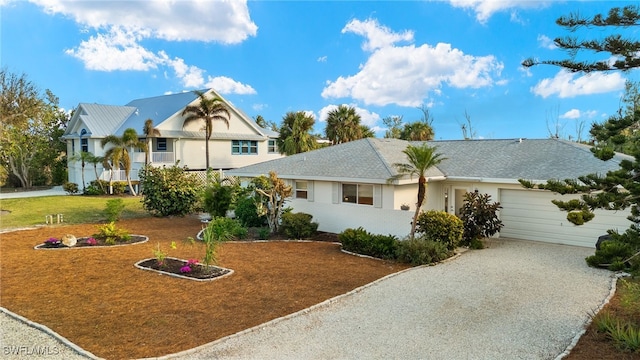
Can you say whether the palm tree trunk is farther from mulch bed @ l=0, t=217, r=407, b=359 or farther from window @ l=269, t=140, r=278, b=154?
window @ l=269, t=140, r=278, b=154

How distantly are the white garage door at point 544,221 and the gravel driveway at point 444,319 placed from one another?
11.8ft

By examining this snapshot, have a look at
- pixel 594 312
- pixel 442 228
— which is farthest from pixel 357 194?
pixel 594 312

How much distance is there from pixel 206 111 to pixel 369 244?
69.5ft

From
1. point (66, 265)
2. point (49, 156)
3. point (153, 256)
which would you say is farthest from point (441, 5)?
point (49, 156)

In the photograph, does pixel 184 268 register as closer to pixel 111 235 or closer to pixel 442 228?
pixel 111 235

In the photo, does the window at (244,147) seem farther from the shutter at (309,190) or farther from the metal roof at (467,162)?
the shutter at (309,190)

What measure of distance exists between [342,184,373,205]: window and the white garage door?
5401 mm

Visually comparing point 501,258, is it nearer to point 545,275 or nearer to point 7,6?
point 545,275

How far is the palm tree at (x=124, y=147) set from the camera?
26.8 m

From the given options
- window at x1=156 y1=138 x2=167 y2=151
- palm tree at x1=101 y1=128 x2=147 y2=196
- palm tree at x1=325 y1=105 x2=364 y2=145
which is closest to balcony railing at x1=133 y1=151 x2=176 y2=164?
window at x1=156 y1=138 x2=167 y2=151

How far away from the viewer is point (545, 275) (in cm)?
1048

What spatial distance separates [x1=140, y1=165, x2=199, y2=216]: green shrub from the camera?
64.4 feet

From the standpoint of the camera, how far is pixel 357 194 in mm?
15656

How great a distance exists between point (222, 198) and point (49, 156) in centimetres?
2581
